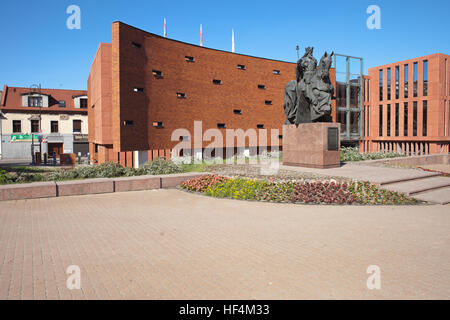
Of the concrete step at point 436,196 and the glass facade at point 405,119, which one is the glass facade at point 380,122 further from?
the concrete step at point 436,196

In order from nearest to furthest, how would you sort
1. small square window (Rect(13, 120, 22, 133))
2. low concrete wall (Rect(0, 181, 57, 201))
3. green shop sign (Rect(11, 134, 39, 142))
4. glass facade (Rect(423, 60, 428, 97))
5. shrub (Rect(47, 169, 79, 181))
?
low concrete wall (Rect(0, 181, 57, 201)) → shrub (Rect(47, 169, 79, 181)) → glass facade (Rect(423, 60, 428, 97)) → small square window (Rect(13, 120, 22, 133)) → green shop sign (Rect(11, 134, 39, 142))

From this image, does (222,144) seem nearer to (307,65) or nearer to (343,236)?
(307,65)

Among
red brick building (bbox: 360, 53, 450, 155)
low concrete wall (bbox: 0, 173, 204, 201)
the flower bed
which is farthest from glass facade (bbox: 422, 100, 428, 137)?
low concrete wall (bbox: 0, 173, 204, 201)

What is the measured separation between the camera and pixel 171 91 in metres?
23.1

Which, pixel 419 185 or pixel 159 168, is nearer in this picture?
pixel 419 185

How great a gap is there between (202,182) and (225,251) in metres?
7.02

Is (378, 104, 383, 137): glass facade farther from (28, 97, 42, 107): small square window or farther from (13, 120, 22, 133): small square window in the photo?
(13, 120, 22, 133): small square window

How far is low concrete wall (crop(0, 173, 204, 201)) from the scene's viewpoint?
34.8 ft

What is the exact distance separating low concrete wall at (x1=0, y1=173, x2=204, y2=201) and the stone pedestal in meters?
5.24

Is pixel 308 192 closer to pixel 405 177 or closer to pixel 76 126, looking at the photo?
pixel 405 177

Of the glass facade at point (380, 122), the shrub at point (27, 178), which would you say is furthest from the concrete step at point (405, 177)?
the glass facade at point (380, 122)

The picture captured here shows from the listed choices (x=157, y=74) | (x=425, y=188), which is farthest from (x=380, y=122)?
(x=425, y=188)

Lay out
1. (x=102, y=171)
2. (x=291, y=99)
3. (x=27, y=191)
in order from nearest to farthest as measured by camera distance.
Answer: (x=27, y=191)
(x=102, y=171)
(x=291, y=99)

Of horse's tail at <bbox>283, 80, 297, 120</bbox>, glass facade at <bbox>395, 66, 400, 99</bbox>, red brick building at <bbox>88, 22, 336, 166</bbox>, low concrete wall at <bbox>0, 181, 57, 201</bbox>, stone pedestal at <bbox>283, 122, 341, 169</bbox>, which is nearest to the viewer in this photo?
low concrete wall at <bbox>0, 181, 57, 201</bbox>
